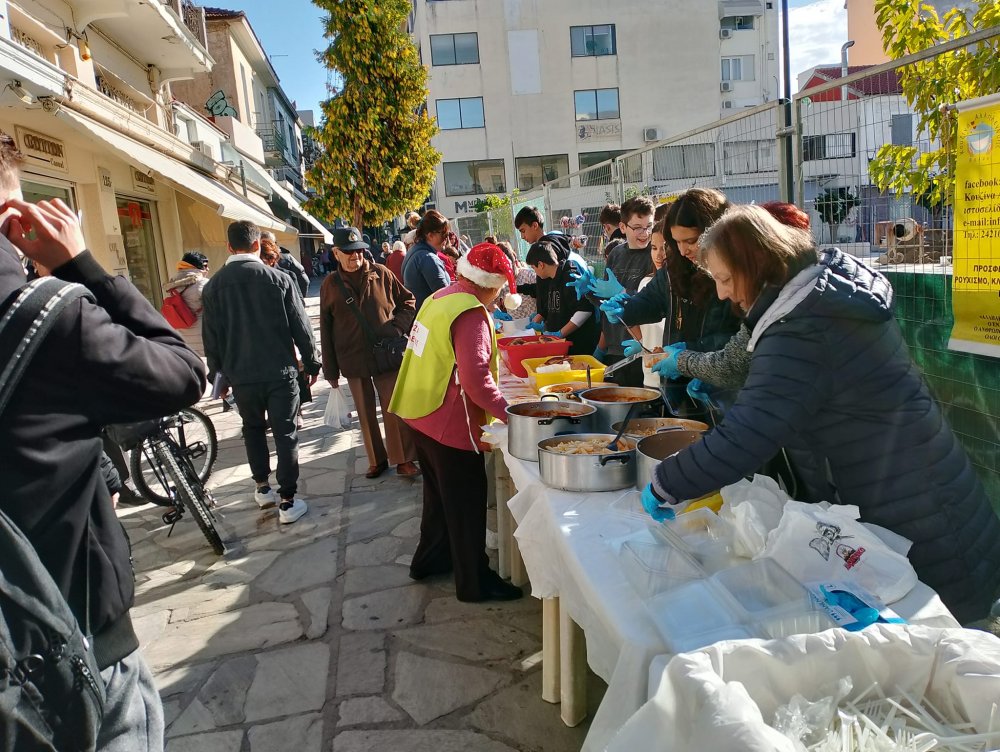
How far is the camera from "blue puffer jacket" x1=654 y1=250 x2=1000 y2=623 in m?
1.76

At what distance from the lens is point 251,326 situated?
474cm

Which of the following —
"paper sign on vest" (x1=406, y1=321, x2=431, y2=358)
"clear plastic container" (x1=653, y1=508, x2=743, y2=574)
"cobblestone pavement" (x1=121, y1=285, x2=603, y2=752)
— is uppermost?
"paper sign on vest" (x1=406, y1=321, x2=431, y2=358)

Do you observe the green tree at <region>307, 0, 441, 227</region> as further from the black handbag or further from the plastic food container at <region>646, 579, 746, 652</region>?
the plastic food container at <region>646, 579, 746, 652</region>

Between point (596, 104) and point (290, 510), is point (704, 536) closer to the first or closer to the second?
point (290, 510)

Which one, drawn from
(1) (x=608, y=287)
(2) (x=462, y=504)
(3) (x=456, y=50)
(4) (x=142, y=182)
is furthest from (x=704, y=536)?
(3) (x=456, y=50)

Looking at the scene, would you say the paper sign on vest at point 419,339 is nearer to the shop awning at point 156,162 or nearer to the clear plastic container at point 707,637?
the clear plastic container at point 707,637

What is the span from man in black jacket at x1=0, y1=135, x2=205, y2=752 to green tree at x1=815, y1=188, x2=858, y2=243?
289 centimetres

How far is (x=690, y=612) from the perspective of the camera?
1.54m

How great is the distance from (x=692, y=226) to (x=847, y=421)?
4.33 ft

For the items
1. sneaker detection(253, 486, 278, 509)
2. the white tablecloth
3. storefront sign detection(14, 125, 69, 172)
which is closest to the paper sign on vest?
the white tablecloth

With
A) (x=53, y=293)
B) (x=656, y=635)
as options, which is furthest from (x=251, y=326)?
(x=656, y=635)

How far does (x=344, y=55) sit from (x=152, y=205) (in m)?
4.75

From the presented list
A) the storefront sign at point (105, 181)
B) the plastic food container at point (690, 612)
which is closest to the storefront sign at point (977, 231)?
the plastic food container at point (690, 612)

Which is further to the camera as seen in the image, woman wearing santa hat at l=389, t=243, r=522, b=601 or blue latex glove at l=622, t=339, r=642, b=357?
blue latex glove at l=622, t=339, r=642, b=357
